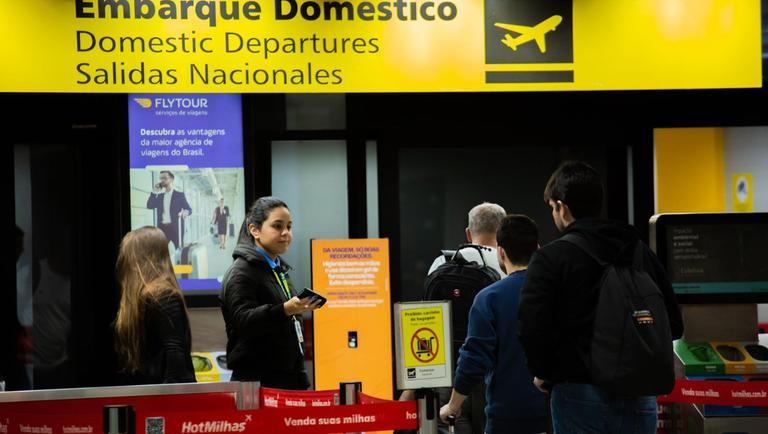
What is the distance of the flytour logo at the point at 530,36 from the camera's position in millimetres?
4844

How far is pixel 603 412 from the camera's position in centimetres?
288

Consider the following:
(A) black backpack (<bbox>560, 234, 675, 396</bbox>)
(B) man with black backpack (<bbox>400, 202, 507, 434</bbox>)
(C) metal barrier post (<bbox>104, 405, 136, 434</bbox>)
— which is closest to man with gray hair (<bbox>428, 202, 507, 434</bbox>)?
(B) man with black backpack (<bbox>400, 202, 507, 434</bbox>)

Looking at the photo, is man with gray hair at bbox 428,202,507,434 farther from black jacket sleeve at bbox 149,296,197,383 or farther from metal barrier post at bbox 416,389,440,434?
black jacket sleeve at bbox 149,296,197,383

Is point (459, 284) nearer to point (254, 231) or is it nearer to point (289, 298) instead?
point (289, 298)

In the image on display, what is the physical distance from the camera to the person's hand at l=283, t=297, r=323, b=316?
3.80 m

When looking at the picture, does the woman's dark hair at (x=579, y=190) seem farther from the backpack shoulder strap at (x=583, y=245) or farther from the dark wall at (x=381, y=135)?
the dark wall at (x=381, y=135)

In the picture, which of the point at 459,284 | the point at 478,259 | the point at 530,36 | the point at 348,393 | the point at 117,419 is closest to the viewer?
the point at 117,419

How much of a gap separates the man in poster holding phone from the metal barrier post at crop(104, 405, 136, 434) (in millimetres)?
3167

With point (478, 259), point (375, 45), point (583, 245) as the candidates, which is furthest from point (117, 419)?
point (375, 45)

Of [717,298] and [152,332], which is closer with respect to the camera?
[152,332]

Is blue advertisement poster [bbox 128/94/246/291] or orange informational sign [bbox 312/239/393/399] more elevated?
Result: blue advertisement poster [bbox 128/94/246/291]

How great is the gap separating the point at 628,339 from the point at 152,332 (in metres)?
2.15

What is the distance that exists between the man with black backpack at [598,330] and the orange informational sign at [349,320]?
2.74m

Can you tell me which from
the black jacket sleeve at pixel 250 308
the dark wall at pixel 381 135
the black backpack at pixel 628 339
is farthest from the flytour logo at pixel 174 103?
the black backpack at pixel 628 339
